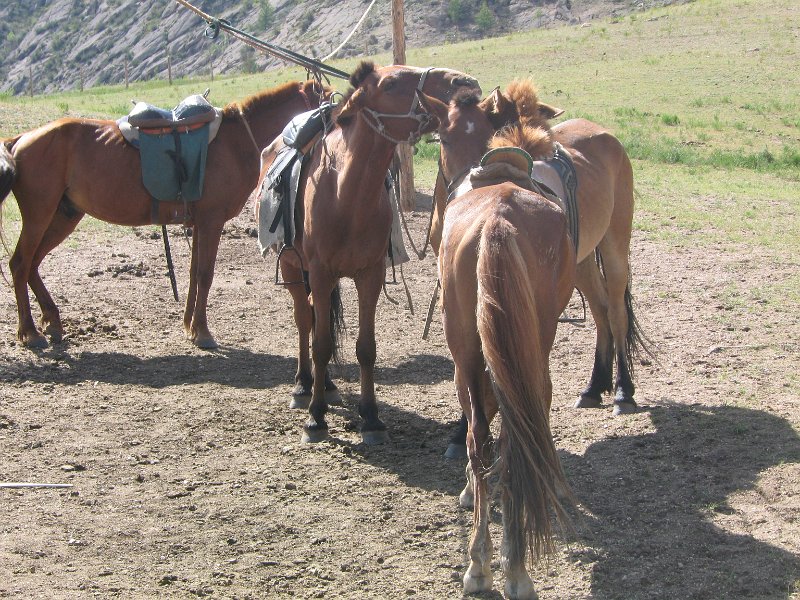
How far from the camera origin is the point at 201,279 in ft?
26.7

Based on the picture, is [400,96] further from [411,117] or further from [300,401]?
[300,401]

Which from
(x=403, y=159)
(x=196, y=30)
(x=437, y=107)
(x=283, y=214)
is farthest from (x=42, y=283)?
(x=196, y=30)

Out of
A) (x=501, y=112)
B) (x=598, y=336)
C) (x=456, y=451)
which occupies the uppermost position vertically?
(x=501, y=112)

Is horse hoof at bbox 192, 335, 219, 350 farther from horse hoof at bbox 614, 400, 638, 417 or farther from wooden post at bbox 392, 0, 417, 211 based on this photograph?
wooden post at bbox 392, 0, 417, 211

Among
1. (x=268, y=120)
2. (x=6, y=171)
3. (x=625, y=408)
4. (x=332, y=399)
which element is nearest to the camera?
(x=625, y=408)

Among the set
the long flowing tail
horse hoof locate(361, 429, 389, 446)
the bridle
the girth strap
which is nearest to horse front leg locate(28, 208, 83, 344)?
the long flowing tail

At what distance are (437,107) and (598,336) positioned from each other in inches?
91.1

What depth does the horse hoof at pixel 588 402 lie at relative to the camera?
6.32 metres

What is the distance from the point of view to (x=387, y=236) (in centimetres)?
591

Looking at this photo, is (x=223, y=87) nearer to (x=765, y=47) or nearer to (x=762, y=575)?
(x=765, y=47)

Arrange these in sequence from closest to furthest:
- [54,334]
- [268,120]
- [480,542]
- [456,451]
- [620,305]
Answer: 1. [480,542]
2. [456,451]
3. [620,305]
4. [54,334]
5. [268,120]

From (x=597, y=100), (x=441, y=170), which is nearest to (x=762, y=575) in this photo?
(x=441, y=170)

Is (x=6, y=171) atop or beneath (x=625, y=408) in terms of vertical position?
atop

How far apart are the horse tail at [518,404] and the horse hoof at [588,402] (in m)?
2.71
